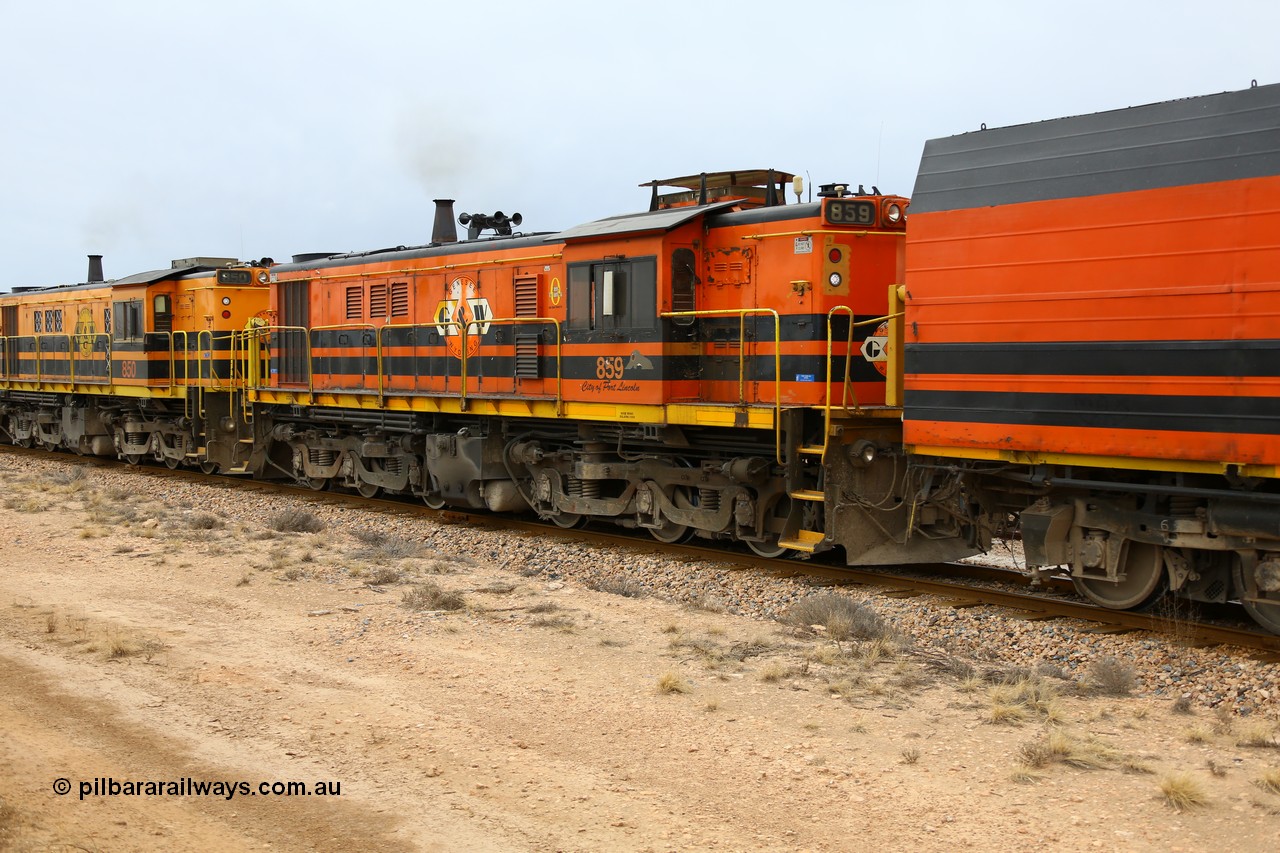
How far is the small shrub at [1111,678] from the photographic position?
7719 millimetres

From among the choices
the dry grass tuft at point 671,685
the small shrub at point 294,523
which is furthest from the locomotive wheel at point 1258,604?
the small shrub at point 294,523

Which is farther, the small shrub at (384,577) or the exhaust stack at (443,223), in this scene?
the exhaust stack at (443,223)

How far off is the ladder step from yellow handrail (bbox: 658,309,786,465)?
2.82 ft

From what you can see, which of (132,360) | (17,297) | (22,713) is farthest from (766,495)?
(17,297)

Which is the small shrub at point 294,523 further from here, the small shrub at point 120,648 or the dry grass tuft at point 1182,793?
the dry grass tuft at point 1182,793

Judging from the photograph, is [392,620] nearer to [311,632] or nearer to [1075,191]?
[311,632]

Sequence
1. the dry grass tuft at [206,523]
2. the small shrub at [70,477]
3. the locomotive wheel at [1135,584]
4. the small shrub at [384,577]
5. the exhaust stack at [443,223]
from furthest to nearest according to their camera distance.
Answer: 1. the small shrub at [70,477]
2. the exhaust stack at [443,223]
3. the dry grass tuft at [206,523]
4. the small shrub at [384,577]
5. the locomotive wheel at [1135,584]

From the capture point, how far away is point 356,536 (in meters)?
14.6

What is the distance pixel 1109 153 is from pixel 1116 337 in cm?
147

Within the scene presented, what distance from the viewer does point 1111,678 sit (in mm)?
7754

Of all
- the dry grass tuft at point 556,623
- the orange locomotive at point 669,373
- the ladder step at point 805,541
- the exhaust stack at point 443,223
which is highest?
the exhaust stack at point 443,223

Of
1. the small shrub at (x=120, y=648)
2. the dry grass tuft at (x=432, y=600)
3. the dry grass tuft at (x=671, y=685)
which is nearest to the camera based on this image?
the dry grass tuft at (x=671, y=685)

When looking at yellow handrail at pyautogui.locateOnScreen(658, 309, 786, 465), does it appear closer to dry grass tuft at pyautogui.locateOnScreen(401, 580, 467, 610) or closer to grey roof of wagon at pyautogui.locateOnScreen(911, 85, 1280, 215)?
grey roof of wagon at pyautogui.locateOnScreen(911, 85, 1280, 215)

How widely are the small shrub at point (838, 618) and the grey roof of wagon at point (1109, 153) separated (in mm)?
3623
